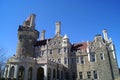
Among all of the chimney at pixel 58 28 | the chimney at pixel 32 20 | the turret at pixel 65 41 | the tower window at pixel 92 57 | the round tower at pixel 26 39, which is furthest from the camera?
the chimney at pixel 32 20

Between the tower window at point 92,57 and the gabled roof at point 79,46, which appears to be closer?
the tower window at point 92,57

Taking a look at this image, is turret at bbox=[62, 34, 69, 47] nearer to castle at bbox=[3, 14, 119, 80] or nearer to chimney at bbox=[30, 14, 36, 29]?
castle at bbox=[3, 14, 119, 80]

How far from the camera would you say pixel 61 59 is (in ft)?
116

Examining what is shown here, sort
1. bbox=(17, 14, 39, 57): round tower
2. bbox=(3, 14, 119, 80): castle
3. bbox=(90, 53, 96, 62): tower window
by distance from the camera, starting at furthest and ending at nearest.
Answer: bbox=(17, 14, 39, 57): round tower
bbox=(90, 53, 96, 62): tower window
bbox=(3, 14, 119, 80): castle

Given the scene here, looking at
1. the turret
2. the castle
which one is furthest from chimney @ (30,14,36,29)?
the turret

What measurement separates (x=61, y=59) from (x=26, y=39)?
12.2 meters

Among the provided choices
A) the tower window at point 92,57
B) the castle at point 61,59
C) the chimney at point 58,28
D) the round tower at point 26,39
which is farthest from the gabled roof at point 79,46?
the round tower at point 26,39

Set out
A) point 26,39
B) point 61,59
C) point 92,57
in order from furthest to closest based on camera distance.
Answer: point 26,39, point 61,59, point 92,57

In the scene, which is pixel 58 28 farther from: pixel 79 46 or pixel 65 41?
pixel 79 46

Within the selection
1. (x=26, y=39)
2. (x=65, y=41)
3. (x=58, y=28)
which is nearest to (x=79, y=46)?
(x=65, y=41)

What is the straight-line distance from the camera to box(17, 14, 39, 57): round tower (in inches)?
1499

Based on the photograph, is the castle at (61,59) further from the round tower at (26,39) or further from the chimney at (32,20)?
the chimney at (32,20)

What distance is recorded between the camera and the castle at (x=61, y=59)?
29.0 meters

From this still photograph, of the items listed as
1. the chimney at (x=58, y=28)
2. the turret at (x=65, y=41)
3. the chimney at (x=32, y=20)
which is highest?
the chimney at (x=32, y=20)
